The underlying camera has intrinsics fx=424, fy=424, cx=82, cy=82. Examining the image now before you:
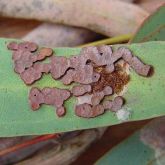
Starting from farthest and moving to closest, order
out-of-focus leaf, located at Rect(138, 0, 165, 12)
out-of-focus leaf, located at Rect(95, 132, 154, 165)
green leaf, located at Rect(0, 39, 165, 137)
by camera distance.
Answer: out-of-focus leaf, located at Rect(138, 0, 165, 12) < out-of-focus leaf, located at Rect(95, 132, 154, 165) < green leaf, located at Rect(0, 39, 165, 137)

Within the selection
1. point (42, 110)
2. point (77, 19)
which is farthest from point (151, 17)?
point (42, 110)

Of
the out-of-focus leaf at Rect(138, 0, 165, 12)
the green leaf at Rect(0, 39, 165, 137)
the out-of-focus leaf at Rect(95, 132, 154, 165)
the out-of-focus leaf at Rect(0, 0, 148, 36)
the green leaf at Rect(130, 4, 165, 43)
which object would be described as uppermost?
the out-of-focus leaf at Rect(138, 0, 165, 12)

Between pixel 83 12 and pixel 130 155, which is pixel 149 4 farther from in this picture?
pixel 130 155

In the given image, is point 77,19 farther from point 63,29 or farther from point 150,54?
point 150,54

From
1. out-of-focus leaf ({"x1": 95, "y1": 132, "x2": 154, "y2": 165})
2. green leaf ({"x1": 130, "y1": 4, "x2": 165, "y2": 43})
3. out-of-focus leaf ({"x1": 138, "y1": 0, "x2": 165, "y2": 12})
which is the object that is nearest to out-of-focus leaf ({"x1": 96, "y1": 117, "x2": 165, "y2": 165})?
out-of-focus leaf ({"x1": 95, "y1": 132, "x2": 154, "y2": 165})

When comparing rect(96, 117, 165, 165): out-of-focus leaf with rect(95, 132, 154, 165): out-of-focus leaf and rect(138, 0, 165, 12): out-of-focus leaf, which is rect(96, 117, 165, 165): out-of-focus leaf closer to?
rect(95, 132, 154, 165): out-of-focus leaf

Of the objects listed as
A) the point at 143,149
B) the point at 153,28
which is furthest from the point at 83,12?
the point at 143,149
